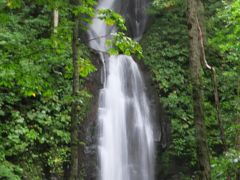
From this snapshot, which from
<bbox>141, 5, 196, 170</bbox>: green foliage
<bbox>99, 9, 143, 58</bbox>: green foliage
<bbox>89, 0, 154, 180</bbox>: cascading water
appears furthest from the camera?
<bbox>141, 5, 196, 170</bbox>: green foliage

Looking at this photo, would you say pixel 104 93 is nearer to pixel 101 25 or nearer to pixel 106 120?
pixel 106 120

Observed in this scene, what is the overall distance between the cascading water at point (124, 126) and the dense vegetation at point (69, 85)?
0.64 m

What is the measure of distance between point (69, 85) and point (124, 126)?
2459 mm

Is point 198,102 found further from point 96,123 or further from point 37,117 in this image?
point 96,123

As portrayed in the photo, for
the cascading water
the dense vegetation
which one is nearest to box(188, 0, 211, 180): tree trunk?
the dense vegetation

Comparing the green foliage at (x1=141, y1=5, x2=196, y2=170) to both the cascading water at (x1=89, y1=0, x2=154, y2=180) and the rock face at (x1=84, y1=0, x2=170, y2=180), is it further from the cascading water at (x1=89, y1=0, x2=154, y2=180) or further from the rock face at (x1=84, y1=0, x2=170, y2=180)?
the cascading water at (x1=89, y1=0, x2=154, y2=180)

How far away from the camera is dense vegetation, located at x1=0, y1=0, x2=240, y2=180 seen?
181 inches

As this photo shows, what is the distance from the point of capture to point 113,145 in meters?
11.5

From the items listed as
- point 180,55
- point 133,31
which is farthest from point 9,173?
point 133,31

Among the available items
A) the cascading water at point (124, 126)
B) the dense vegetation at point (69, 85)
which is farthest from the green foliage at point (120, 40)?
the cascading water at point (124, 126)

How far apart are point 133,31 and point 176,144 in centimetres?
819

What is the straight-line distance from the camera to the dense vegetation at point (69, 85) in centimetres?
459

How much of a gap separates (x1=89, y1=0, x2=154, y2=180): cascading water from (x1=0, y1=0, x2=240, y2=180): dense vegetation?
64cm

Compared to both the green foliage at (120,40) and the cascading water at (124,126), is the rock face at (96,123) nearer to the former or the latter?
the cascading water at (124,126)
